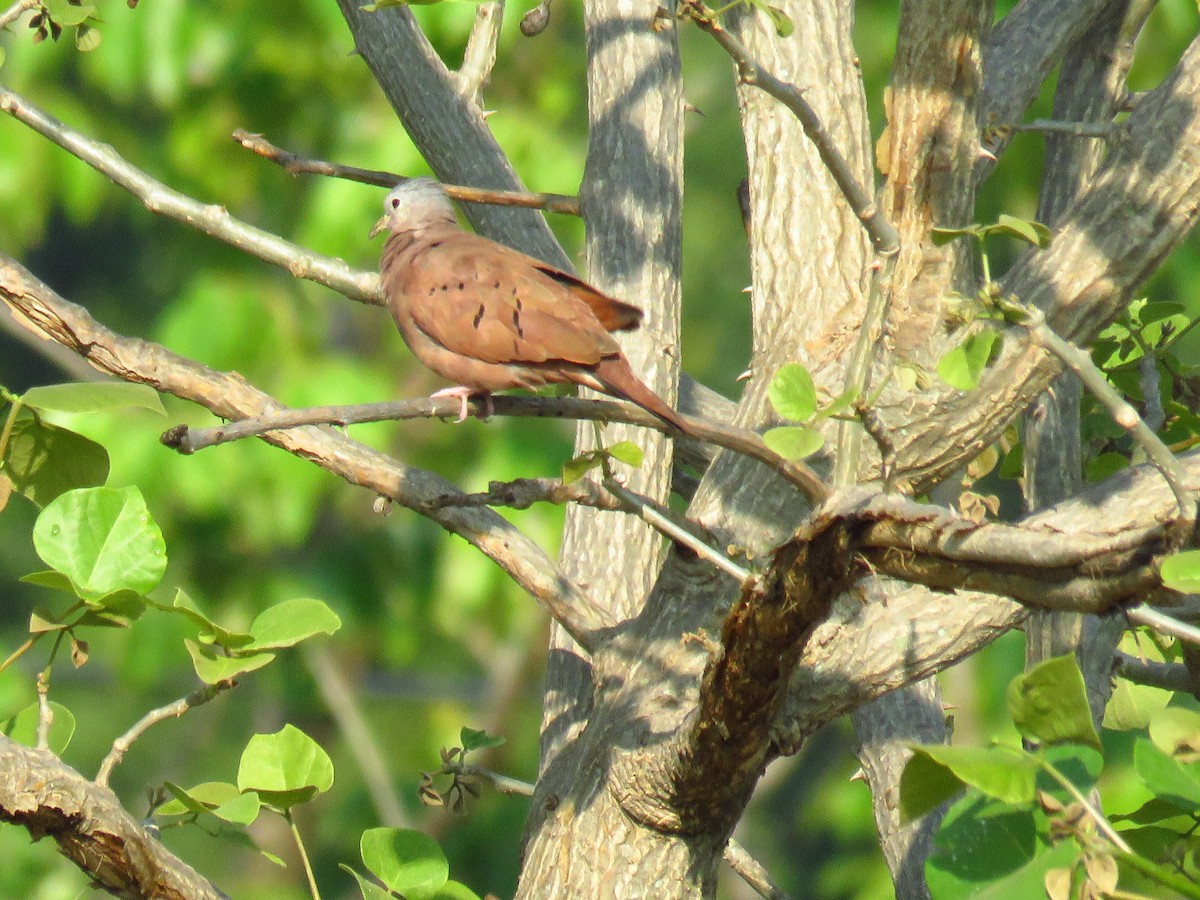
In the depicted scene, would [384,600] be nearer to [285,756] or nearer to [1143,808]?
[285,756]

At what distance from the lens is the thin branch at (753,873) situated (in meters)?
2.99

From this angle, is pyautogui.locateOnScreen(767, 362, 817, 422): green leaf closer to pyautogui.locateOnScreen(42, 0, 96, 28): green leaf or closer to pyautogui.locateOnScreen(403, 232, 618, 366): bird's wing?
pyautogui.locateOnScreen(403, 232, 618, 366): bird's wing

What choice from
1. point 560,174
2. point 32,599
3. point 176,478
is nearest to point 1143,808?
point 560,174

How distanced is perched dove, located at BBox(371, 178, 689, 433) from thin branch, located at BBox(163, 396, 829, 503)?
31 cm

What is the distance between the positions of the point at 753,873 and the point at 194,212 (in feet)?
6.01

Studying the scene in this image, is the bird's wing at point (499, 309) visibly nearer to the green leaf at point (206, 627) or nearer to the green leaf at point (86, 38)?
the green leaf at point (86, 38)

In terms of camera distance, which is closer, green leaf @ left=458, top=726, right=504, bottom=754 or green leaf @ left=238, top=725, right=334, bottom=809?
green leaf @ left=238, top=725, right=334, bottom=809

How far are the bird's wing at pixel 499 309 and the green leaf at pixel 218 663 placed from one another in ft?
2.91

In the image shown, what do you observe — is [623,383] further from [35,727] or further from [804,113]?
[35,727]

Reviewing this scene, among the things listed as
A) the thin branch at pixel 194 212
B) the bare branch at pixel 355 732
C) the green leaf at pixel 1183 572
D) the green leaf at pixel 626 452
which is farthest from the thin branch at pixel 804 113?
the bare branch at pixel 355 732

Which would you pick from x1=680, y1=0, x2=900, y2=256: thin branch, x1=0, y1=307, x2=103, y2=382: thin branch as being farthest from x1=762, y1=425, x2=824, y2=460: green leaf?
x1=0, y1=307, x2=103, y2=382: thin branch

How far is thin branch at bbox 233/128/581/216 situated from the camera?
3066mm

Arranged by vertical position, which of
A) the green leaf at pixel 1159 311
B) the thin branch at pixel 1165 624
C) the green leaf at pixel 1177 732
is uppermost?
the green leaf at pixel 1159 311

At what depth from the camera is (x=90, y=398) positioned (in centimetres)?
199
